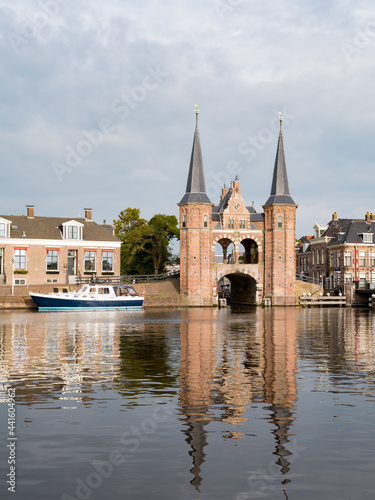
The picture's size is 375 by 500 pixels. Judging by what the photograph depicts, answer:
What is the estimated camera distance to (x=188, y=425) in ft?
38.1

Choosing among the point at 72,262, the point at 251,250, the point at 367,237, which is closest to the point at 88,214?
the point at 72,262

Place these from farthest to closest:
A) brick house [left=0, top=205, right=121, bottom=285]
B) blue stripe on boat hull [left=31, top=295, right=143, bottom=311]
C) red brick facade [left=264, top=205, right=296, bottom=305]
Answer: red brick facade [left=264, top=205, right=296, bottom=305]
brick house [left=0, top=205, right=121, bottom=285]
blue stripe on boat hull [left=31, top=295, right=143, bottom=311]

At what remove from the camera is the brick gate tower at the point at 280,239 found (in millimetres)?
78438

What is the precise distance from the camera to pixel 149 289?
74.3 m

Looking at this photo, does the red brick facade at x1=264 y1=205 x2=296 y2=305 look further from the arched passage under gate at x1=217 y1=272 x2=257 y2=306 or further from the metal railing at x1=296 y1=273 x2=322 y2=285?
the metal railing at x1=296 y1=273 x2=322 y2=285

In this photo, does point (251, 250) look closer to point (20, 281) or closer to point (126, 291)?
point (126, 291)

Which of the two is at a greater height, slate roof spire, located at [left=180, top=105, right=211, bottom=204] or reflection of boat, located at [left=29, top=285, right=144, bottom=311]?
slate roof spire, located at [left=180, top=105, right=211, bottom=204]

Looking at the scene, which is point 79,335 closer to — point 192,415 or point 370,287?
point 192,415

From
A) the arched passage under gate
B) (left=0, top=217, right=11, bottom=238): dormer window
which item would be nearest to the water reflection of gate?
(left=0, top=217, right=11, bottom=238): dormer window

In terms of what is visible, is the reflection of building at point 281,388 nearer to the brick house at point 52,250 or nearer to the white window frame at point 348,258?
the brick house at point 52,250

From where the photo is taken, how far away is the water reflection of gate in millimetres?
10906

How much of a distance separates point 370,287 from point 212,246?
71.5 ft

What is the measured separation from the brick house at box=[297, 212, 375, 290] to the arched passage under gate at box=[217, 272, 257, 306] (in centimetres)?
961

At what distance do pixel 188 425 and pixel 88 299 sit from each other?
51.2 metres
